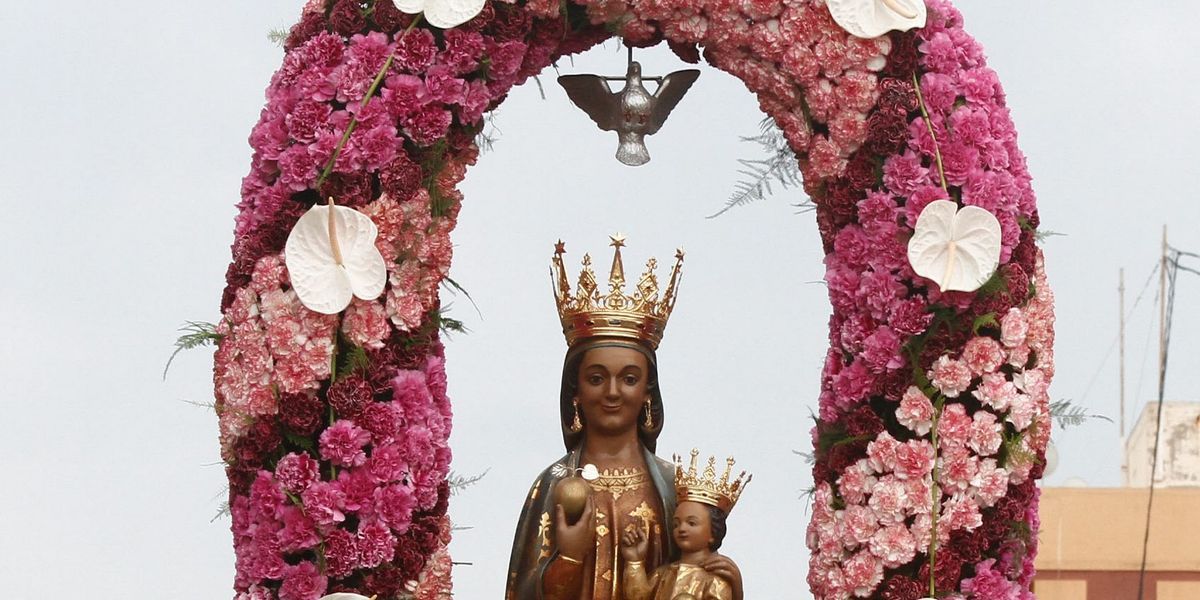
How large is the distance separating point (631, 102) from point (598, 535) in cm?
207

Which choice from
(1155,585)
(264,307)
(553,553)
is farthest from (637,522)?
(1155,585)

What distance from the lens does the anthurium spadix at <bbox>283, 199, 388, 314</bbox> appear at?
29.8 ft

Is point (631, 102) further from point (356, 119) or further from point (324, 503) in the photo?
point (324, 503)

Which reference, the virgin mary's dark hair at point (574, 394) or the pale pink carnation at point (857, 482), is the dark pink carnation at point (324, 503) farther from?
the pale pink carnation at point (857, 482)

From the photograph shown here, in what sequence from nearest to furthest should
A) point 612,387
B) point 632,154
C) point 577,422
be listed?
point 612,387, point 577,422, point 632,154

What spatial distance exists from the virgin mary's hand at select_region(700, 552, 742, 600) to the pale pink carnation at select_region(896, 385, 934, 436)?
1.01 metres

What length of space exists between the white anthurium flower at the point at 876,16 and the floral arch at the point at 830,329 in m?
0.05

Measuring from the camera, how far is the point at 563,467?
32.8 feet

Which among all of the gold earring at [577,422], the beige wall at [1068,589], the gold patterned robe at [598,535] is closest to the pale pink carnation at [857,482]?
the gold patterned robe at [598,535]

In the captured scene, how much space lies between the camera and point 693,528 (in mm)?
9438

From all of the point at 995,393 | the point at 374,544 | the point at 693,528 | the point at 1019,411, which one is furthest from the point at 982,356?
the point at 374,544

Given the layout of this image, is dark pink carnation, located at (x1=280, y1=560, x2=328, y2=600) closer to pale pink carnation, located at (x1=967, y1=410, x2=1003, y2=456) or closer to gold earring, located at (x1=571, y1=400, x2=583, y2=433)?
gold earring, located at (x1=571, y1=400, x2=583, y2=433)

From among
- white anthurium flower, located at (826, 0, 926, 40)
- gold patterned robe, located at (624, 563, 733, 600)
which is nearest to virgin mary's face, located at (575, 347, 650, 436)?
gold patterned robe, located at (624, 563, 733, 600)

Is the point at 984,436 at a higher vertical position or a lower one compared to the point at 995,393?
lower
